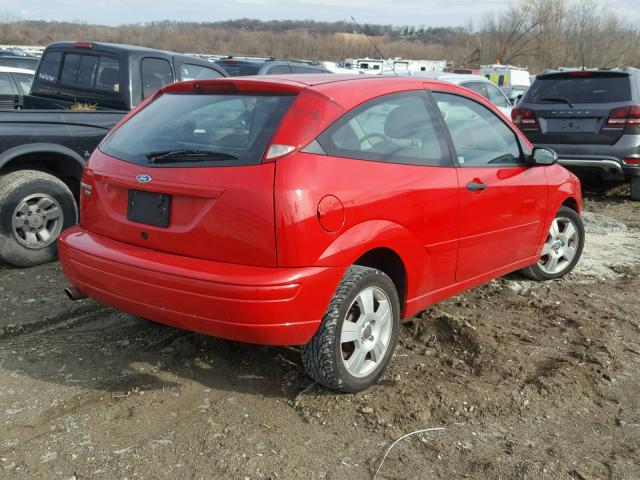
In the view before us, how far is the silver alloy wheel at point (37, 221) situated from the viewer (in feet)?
17.7

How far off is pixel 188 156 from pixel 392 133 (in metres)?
1.13

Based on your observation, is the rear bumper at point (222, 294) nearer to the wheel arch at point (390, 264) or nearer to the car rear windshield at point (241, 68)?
the wheel arch at point (390, 264)

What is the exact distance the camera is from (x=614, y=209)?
8867 mm

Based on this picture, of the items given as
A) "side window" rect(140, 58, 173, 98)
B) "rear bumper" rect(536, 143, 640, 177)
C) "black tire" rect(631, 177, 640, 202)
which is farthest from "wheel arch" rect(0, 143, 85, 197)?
"black tire" rect(631, 177, 640, 202)

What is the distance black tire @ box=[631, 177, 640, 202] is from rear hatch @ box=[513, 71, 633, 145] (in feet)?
2.48

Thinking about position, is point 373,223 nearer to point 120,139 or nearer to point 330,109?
point 330,109

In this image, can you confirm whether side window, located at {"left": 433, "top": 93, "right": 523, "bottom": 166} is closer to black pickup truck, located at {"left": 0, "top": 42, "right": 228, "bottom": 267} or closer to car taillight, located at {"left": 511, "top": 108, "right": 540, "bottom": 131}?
black pickup truck, located at {"left": 0, "top": 42, "right": 228, "bottom": 267}

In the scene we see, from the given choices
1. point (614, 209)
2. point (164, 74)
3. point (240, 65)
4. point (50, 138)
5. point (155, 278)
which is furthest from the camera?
point (240, 65)

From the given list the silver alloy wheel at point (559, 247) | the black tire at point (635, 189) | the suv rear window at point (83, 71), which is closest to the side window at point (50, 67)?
the suv rear window at point (83, 71)

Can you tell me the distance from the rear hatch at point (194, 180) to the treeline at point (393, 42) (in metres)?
33.1

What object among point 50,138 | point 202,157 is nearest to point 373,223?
point 202,157

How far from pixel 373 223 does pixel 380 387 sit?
0.92m

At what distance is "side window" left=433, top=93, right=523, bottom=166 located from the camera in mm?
4121

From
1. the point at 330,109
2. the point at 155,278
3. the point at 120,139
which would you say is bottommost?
the point at 155,278
